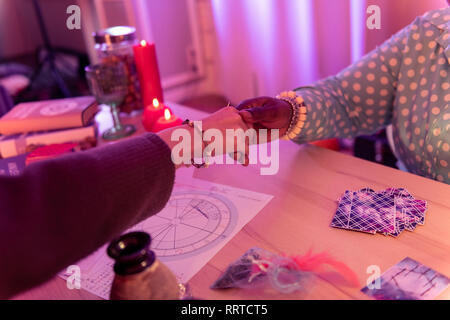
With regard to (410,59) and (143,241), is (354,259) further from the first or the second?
(410,59)

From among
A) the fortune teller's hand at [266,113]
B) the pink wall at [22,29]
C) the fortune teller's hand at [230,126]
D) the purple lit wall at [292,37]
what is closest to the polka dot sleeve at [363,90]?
the fortune teller's hand at [266,113]

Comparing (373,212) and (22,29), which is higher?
(22,29)

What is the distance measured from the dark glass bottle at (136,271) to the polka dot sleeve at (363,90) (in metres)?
0.61

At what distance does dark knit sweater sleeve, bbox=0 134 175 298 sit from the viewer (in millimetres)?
480

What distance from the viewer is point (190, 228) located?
69cm

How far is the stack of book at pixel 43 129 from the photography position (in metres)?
1.06

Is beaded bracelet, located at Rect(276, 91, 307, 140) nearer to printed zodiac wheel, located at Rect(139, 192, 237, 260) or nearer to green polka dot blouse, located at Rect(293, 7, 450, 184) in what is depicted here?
green polka dot blouse, located at Rect(293, 7, 450, 184)

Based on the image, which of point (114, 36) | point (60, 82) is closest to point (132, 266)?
point (114, 36)

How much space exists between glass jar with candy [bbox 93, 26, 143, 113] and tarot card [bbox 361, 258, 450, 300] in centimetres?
94

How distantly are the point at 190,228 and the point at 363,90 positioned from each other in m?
0.60

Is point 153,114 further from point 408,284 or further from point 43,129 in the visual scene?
point 408,284

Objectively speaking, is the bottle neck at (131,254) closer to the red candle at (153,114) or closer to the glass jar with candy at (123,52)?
the red candle at (153,114)

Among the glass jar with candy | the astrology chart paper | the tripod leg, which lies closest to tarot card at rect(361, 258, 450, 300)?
the astrology chart paper
